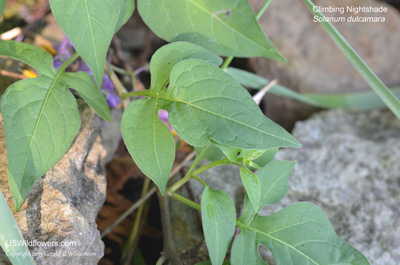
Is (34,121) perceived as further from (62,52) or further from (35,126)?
(62,52)

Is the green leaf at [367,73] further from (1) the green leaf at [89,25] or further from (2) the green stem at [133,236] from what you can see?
(2) the green stem at [133,236]

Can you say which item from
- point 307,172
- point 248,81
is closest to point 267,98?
point 248,81

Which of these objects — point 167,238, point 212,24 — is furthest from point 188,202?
point 212,24

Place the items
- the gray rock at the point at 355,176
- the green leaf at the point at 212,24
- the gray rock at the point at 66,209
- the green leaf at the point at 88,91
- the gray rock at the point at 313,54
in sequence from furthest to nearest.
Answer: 1. the gray rock at the point at 313,54
2. the gray rock at the point at 355,176
3. the green leaf at the point at 212,24
4. the green leaf at the point at 88,91
5. the gray rock at the point at 66,209

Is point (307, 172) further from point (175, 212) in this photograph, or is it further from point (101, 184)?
point (101, 184)

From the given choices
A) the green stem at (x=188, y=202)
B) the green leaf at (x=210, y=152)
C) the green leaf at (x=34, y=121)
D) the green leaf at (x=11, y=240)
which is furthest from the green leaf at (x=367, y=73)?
the green leaf at (x=11, y=240)

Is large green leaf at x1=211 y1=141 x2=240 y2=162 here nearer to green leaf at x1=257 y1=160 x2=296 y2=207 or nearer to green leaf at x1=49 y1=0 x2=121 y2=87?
green leaf at x1=257 y1=160 x2=296 y2=207
